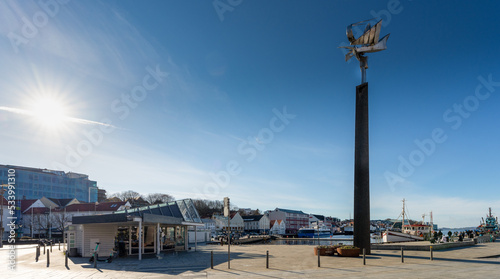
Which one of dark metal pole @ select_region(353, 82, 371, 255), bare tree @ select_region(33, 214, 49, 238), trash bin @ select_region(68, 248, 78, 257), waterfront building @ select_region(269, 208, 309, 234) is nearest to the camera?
dark metal pole @ select_region(353, 82, 371, 255)

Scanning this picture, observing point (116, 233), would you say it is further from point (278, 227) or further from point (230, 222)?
point (278, 227)

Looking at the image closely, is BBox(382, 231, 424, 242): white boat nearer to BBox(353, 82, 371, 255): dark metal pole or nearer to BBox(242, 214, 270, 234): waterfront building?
BBox(353, 82, 371, 255): dark metal pole

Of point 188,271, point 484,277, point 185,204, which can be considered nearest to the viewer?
point 484,277

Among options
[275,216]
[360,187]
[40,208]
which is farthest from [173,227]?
[275,216]

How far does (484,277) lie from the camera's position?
14586 mm

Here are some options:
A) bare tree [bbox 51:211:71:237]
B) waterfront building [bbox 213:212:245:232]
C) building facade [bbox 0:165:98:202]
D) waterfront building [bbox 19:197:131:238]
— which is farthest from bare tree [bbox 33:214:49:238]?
waterfront building [bbox 213:212:245:232]

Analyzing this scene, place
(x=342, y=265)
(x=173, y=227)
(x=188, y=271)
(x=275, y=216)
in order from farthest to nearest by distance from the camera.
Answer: (x=275, y=216) → (x=173, y=227) → (x=342, y=265) → (x=188, y=271)

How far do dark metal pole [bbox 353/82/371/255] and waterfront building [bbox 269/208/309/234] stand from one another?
5627 inches

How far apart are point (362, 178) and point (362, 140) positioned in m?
2.87

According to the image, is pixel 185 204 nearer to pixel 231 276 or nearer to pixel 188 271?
pixel 188 271

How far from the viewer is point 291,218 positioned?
172m

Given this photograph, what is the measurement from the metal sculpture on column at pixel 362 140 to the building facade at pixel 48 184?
114 m

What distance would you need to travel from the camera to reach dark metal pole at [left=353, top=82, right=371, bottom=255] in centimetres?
2520

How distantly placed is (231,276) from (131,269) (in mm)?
6197
